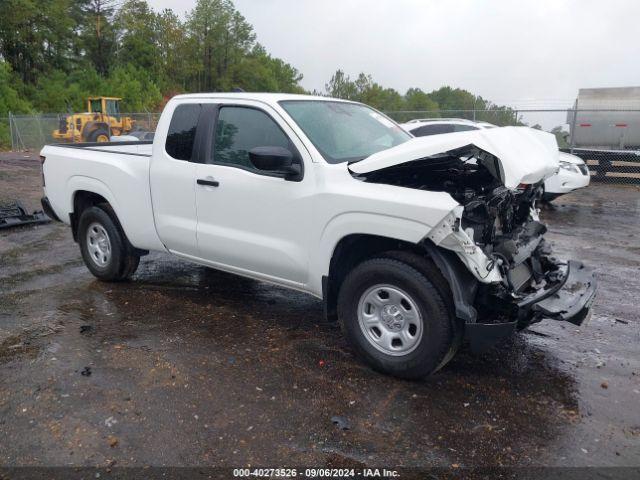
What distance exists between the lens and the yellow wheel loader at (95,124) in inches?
1053

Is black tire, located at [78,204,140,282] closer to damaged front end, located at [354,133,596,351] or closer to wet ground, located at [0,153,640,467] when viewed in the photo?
wet ground, located at [0,153,640,467]

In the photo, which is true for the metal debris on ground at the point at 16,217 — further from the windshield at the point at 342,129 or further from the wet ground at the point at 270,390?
the windshield at the point at 342,129

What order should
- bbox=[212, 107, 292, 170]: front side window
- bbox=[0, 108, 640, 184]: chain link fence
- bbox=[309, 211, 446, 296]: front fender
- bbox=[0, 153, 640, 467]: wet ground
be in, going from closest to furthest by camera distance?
bbox=[0, 153, 640, 467]: wet ground → bbox=[309, 211, 446, 296]: front fender → bbox=[212, 107, 292, 170]: front side window → bbox=[0, 108, 640, 184]: chain link fence

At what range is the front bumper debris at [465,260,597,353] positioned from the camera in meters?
3.55

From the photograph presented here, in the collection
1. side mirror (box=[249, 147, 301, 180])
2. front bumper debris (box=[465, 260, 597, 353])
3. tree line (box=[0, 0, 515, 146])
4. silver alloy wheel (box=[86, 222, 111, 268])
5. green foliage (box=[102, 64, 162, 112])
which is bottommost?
silver alloy wheel (box=[86, 222, 111, 268])

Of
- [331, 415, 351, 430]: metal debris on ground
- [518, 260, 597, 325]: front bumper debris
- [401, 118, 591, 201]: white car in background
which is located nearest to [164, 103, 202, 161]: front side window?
[331, 415, 351, 430]: metal debris on ground

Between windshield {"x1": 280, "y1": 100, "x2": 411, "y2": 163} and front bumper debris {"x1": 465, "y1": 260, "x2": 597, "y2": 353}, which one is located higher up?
windshield {"x1": 280, "y1": 100, "x2": 411, "y2": 163}

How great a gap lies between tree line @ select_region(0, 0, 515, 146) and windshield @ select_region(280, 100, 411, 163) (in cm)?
4481

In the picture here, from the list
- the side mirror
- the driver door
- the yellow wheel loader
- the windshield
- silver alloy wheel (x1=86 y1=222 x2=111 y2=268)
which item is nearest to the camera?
the side mirror

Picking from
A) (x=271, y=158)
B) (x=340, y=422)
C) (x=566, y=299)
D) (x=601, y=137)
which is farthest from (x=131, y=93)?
(x=340, y=422)

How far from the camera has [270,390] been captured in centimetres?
381

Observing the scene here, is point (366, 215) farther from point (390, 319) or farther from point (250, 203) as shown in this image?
point (250, 203)

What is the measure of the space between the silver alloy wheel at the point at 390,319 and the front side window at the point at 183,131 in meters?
2.19

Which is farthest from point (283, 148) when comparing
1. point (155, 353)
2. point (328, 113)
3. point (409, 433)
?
point (409, 433)
